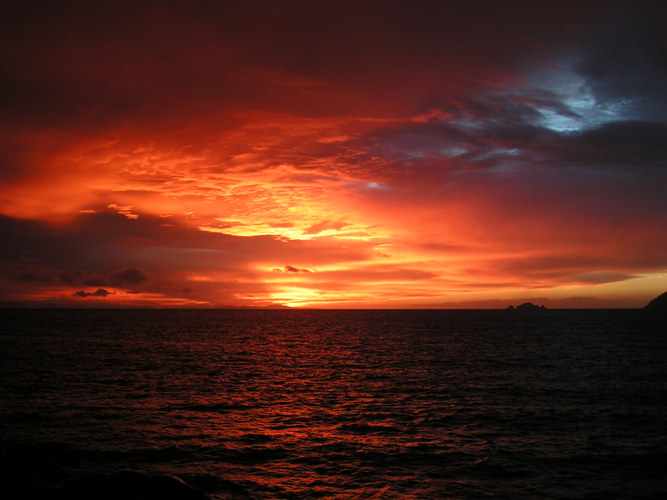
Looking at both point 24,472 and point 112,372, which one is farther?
point 112,372

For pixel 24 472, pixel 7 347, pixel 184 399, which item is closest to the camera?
pixel 24 472

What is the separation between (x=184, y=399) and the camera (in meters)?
35.8

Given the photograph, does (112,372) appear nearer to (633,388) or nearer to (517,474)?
(517,474)

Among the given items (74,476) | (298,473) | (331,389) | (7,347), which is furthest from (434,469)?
(7,347)

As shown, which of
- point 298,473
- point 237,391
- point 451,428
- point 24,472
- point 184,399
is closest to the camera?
point 24,472

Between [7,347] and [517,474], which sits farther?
[7,347]

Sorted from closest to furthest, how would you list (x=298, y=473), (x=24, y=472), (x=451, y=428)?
(x=24, y=472), (x=298, y=473), (x=451, y=428)

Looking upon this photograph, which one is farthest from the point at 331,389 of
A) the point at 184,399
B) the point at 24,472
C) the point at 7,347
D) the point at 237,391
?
the point at 7,347

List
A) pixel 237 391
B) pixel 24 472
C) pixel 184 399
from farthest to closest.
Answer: pixel 237 391
pixel 184 399
pixel 24 472

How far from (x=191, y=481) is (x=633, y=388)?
41.6m

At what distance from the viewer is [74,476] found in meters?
19.3

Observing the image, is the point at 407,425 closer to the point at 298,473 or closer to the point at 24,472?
the point at 298,473

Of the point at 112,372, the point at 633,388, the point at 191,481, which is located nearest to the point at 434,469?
the point at 191,481

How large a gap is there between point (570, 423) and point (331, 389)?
2083 centimetres
